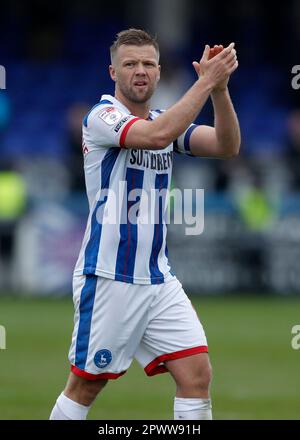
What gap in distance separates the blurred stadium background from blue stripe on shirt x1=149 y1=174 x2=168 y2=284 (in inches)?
91.9

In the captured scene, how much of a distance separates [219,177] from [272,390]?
754cm

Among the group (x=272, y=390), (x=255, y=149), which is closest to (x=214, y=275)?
(x=255, y=149)

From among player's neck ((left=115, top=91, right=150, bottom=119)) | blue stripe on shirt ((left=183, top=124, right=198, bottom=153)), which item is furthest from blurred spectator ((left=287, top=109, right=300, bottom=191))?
player's neck ((left=115, top=91, right=150, bottom=119))

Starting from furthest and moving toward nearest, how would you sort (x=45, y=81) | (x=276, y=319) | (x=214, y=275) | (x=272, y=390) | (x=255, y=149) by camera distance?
(x=45, y=81) < (x=255, y=149) < (x=214, y=275) < (x=276, y=319) < (x=272, y=390)

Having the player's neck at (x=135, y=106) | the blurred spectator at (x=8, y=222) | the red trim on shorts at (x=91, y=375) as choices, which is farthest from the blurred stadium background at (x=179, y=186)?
the player's neck at (x=135, y=106)

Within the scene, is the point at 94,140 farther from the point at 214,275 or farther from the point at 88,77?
the point at 88,77

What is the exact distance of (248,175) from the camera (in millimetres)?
17250

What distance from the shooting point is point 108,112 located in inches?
255

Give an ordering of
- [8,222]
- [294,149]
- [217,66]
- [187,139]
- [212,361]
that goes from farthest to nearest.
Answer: [294,149] → [8,222] → [212,361] → [187,139] → [217,66]

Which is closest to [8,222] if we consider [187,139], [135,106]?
[187,139]

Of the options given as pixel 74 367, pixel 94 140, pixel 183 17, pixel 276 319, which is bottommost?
pixel 276 319

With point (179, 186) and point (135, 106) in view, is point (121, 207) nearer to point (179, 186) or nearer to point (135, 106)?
point (135, 106)

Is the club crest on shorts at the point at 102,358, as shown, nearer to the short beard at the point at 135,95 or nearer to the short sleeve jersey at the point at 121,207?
the short sleeve jersey at the point at 121,207

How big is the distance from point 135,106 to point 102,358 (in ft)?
4.69
